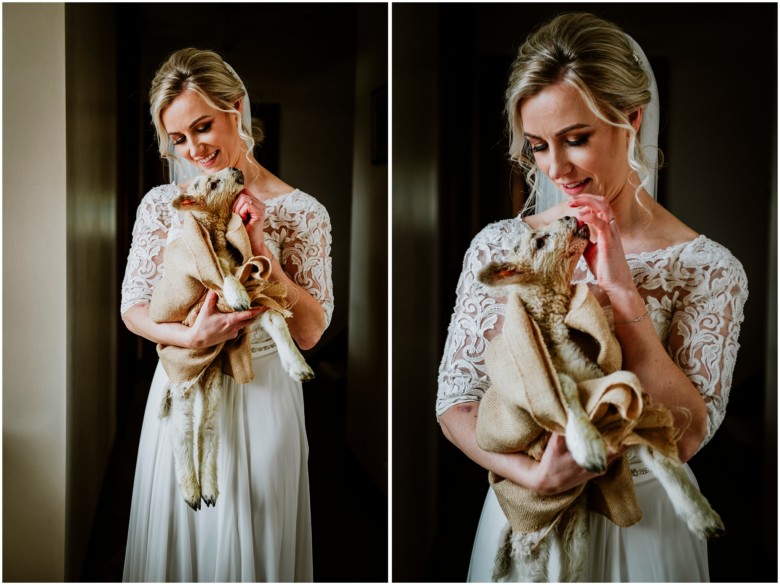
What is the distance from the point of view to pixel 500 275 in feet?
4.15

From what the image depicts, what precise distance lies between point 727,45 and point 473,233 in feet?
2.16

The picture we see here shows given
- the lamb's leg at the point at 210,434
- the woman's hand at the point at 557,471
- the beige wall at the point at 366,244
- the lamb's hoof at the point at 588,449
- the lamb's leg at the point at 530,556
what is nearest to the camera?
the lamb's hoof at the point at 588,449

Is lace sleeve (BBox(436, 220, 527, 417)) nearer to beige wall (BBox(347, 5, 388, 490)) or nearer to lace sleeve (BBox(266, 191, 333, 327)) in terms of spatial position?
beige wall (BBox(347, 5, 388, 490))

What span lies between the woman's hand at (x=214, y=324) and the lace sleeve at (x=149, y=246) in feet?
0.52

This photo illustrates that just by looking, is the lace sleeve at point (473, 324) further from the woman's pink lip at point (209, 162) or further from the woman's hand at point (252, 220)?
the woman's pink lip at point (209, 162)

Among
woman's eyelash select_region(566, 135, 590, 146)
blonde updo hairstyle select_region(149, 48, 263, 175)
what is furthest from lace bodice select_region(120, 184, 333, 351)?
A: woman's eyelash select_region(566, 135, 590, 146)

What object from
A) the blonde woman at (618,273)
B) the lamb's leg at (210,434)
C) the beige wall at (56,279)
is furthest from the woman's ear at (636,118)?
the beige wall at (56,279)

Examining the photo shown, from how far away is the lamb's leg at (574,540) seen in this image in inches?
52.8

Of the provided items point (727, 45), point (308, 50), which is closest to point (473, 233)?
point (308, 50)

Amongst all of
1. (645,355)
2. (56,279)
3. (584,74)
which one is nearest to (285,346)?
(56,279)

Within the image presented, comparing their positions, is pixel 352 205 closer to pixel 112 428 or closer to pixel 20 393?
pixel 112 428

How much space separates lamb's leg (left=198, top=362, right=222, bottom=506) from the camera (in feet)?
4.79

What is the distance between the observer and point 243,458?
1490mm

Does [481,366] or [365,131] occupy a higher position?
[365,131]
